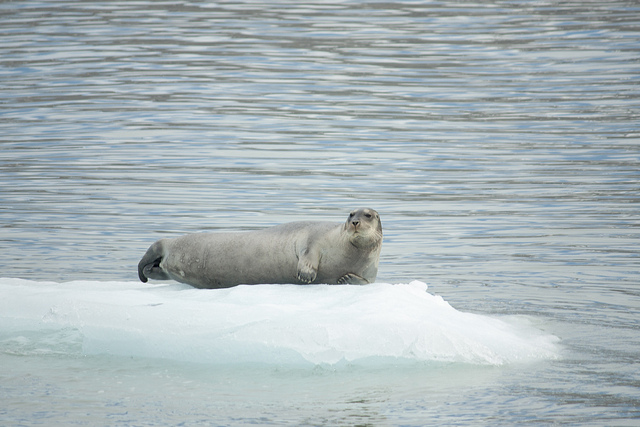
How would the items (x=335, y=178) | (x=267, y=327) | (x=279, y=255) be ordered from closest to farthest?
(x=267, y=327)
(x=279, y=255)
(x=335, y=178)

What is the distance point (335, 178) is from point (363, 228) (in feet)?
26.2

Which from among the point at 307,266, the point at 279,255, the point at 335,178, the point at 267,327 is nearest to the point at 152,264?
the point at 279,255

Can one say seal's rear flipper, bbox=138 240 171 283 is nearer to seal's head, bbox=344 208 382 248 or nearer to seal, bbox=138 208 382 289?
seal, bbox=138 208 382 289

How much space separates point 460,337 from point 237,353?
4.14 feet

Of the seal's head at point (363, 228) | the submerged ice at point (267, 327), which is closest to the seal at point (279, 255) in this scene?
the seal's head at point (363, 228)

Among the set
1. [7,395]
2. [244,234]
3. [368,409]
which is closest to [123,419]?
[7,395]

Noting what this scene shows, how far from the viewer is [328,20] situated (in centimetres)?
2909

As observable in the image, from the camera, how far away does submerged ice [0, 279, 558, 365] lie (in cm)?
597

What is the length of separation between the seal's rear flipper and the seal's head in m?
1.55

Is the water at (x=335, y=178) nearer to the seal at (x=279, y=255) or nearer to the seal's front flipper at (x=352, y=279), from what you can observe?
the seal at (x=279, y=255)

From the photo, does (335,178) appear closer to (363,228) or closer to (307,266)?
(307,266)

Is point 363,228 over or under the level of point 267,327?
over

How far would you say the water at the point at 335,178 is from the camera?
5.58 meters

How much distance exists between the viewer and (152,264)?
7.77 m
